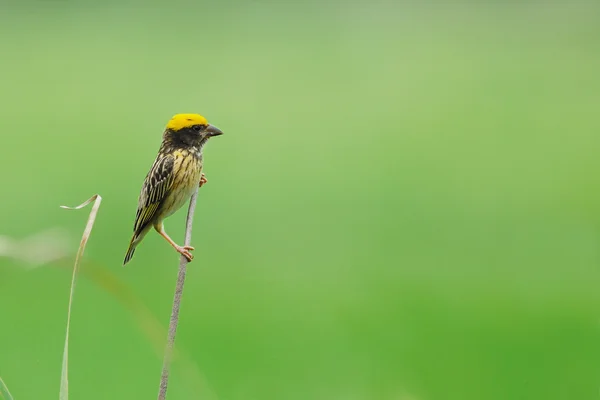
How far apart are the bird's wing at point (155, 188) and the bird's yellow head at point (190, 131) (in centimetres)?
8

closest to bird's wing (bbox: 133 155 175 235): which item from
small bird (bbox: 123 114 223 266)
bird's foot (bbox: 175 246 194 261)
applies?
small bird (bbox: 123 114 223 266)

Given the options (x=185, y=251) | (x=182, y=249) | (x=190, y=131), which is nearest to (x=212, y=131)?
(x=190, y=131)

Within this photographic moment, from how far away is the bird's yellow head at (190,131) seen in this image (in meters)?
2.58

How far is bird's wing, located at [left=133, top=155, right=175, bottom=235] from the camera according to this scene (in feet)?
8.38

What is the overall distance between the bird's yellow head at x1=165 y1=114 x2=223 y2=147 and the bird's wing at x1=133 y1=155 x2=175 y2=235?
8cm

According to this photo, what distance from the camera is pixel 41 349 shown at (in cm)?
489

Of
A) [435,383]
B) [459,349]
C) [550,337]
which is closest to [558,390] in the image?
[435,383]

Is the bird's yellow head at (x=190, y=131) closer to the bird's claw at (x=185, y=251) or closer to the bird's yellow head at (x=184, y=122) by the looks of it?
the bird's yellow head at (x=184, y=122)

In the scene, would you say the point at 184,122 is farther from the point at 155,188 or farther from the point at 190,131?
the point at 155,188

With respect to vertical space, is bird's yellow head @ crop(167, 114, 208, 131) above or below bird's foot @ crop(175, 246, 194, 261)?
above

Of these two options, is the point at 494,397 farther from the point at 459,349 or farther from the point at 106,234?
the point at 106,234

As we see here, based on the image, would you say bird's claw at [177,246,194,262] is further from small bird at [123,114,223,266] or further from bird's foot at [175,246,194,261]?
small bird at [123,114,223,266]

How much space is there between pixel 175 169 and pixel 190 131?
0.14m

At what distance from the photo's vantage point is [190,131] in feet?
8.54
